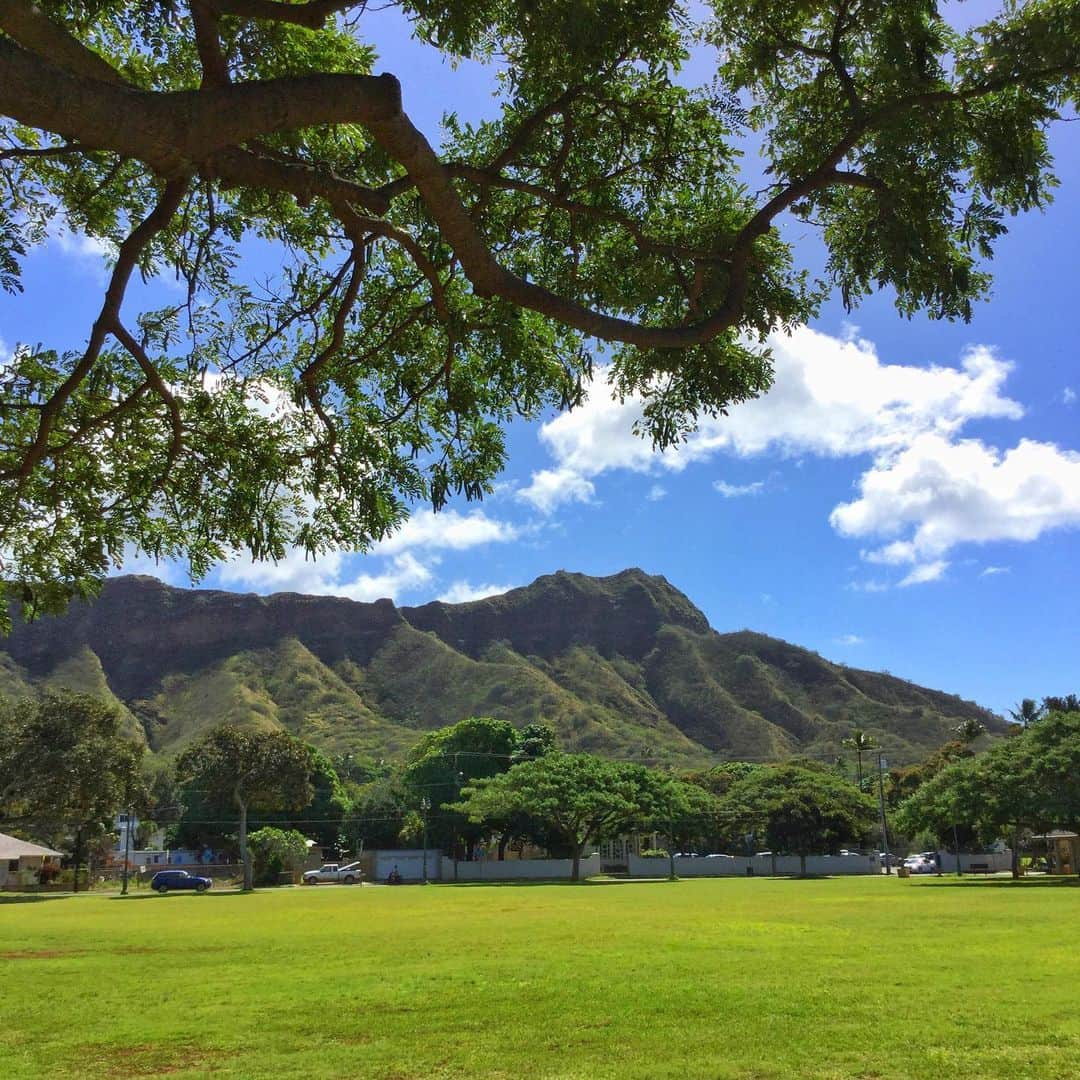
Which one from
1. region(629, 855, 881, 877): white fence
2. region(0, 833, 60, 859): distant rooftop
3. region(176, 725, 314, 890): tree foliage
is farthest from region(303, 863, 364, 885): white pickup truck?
region(629, 855, 881, 877): white fence

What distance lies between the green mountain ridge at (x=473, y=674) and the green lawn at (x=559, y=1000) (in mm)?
88436

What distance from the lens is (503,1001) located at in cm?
1002

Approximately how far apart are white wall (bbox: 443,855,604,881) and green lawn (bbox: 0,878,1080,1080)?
40.0 meters

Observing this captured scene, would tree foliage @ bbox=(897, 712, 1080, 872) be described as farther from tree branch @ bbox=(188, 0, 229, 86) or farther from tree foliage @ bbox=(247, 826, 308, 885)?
tree branch @ bbox=(188, 0, 229, 86)

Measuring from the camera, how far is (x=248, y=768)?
2036 inches

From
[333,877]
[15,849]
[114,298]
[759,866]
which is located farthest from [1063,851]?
[114,298]

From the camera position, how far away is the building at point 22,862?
150 feet

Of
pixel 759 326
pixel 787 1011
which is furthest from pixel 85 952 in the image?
pixel 759 326

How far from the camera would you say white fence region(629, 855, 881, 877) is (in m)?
62.2

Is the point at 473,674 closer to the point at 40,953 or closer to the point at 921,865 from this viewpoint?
the point at 921,865

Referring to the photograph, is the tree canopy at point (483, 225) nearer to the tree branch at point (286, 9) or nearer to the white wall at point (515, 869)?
the tree branch at point (286, 9)

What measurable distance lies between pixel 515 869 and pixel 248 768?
17.9m

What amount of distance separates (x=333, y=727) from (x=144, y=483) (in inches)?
4290

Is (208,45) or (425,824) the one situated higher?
(208,45)
